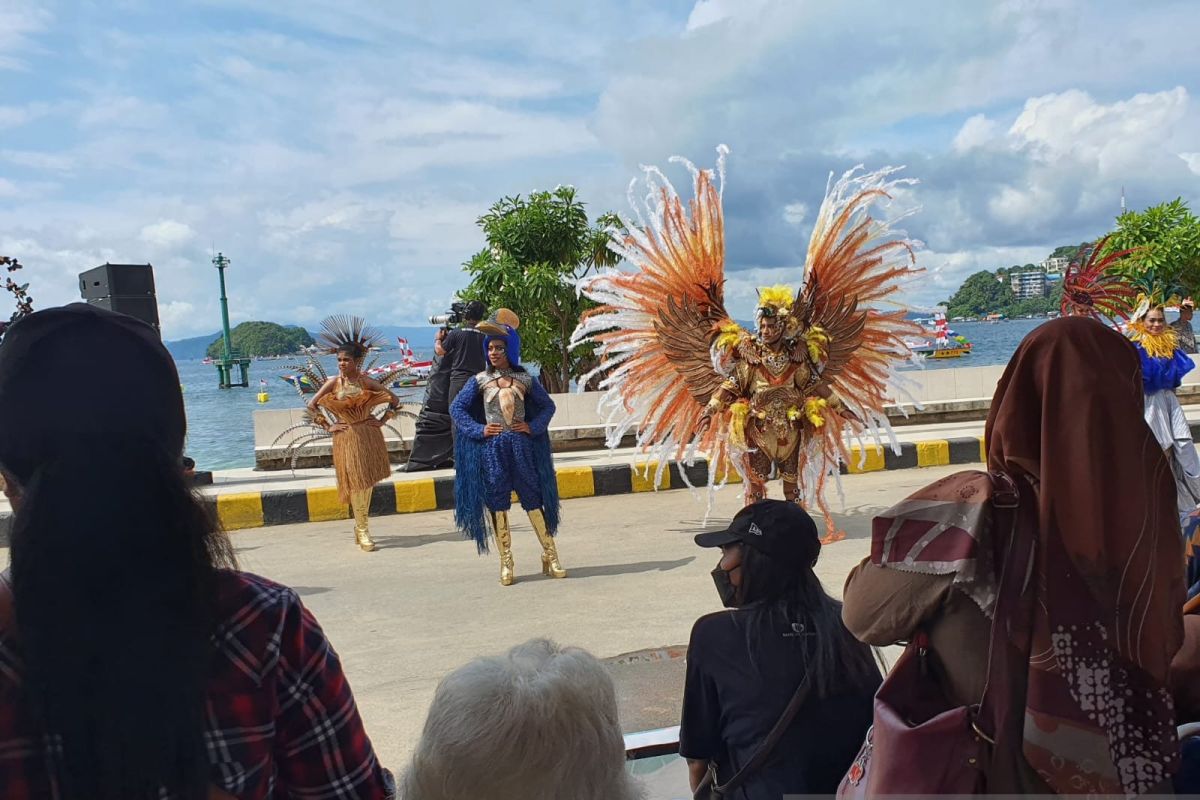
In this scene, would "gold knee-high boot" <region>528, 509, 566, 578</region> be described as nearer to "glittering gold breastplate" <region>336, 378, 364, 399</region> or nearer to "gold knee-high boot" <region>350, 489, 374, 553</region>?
"gold knee-high boot" <region>350, 489, 374, 553</region>

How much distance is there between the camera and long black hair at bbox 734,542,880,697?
2082 millimetres

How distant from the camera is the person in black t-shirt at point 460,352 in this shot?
995 cm

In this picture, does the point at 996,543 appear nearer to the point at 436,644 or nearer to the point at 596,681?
the point at 596,681

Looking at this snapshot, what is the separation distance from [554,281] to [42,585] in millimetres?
11937

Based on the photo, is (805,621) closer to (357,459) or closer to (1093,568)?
(1093,568)

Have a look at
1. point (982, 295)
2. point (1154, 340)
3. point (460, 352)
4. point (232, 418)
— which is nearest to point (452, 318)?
point (460, 352)

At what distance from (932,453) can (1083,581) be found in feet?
31.0

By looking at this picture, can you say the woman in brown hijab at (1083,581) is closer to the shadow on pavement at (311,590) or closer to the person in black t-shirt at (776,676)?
the person in black t-shirt at (776,676)

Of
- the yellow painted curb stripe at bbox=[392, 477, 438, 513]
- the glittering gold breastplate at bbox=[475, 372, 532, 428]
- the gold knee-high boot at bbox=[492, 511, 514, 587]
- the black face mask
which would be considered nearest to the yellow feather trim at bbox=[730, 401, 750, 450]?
the glittering gold breastplate at bbox=[475, 372, 532, 428]

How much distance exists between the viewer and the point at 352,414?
7887 millimetres

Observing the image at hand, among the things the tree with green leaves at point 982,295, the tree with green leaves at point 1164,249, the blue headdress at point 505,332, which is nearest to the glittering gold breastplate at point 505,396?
the blue headdress at point 505,332

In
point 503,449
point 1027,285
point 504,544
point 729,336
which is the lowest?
point 504,544

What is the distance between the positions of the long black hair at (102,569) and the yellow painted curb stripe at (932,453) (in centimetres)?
1003

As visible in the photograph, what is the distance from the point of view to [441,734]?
135 centimetres
